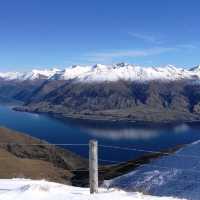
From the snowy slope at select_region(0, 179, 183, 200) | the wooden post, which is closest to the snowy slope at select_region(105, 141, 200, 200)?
the wooden post

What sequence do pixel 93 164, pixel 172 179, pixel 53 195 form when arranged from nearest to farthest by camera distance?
pixel 53 195
pixel 93 164
pixel 172 179

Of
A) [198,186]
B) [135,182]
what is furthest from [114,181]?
[198,186]

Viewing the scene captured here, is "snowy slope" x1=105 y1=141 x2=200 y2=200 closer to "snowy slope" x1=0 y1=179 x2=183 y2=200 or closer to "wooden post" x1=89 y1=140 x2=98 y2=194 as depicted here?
"wooden post" x1=89 y1=140 x2=98 y2=194

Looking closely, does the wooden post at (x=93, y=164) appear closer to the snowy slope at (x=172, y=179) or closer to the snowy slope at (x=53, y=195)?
the snowy slope at (x=53, y=195)

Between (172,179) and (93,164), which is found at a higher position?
(93,164)

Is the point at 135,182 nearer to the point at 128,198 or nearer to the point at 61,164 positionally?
the point at 128,198

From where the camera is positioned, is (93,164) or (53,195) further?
(93,164)

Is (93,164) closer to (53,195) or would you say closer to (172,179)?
(53,195)

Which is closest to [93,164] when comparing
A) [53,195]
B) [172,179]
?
[53,195]

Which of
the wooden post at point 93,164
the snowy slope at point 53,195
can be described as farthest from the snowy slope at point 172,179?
the snowy slope at point 53,195
